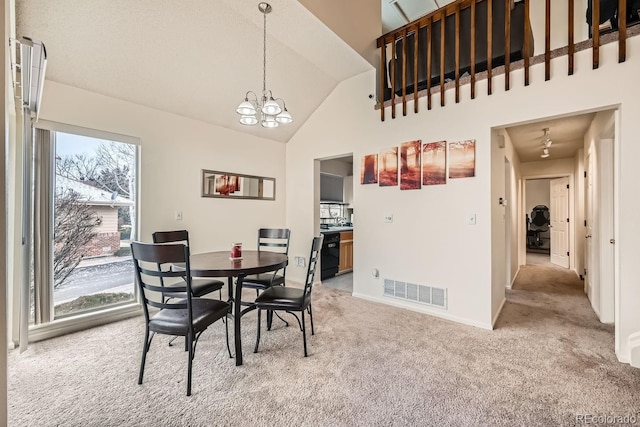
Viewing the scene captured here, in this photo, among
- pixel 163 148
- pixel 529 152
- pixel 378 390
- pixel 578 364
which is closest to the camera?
pixel 378 390

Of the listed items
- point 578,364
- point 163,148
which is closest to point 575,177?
point 578,364

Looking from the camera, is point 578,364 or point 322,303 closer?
point 578,364

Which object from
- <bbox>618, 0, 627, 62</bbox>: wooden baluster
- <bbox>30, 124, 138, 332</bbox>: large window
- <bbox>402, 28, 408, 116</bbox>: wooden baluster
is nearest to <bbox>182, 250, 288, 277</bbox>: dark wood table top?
<bbox>30, 124, 138, 332</bbox>: large window

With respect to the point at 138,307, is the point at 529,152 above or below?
above

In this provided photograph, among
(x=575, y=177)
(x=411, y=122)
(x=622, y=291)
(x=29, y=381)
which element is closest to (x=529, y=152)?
(x=575, y=177)

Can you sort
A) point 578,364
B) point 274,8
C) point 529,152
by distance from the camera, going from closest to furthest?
point 578,364
point 274,8
point 529,152

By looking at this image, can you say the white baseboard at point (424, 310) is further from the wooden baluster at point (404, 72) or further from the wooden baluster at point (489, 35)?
the wooden baluster at point (489, 35)

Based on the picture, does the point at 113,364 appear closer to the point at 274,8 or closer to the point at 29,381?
the point at 29,381

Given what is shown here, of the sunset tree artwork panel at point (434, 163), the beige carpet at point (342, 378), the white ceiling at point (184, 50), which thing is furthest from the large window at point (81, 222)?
the sunset tree artwork panel at point (434, 163)

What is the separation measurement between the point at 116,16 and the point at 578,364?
4.69 meters

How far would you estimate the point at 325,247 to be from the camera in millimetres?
4734

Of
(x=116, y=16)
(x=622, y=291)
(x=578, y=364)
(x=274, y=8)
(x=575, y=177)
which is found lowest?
(x=578, y=364)

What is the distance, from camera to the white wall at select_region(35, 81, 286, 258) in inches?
109

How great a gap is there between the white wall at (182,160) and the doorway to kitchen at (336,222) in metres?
1.12
